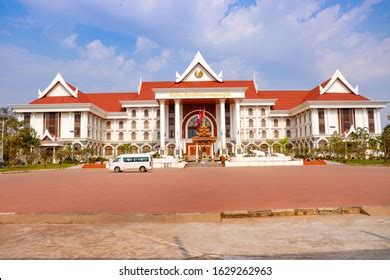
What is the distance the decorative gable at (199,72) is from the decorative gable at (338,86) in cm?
1494

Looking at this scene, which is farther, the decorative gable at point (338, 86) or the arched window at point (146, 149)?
the arched window at point (146, 149)

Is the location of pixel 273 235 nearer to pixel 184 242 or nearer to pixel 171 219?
pixel 184 242

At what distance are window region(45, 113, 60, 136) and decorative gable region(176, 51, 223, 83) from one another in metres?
17.1

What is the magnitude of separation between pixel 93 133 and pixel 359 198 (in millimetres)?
41540

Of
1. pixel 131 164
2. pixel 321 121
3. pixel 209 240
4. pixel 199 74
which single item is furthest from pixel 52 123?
pixel 209 240

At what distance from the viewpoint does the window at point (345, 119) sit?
43247 mm

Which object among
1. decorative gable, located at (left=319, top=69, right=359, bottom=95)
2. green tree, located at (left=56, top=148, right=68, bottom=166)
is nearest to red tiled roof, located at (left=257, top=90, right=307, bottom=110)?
decorative gable, located at (left=319, top=69, right=359, bottom=95)

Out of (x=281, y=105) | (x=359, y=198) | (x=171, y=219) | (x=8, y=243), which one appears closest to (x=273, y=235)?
(x=171, y=219)

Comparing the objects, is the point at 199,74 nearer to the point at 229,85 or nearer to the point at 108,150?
the point at 229,85

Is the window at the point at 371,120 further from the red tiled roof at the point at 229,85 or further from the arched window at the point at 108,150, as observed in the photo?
the arched window at the point at 108,150

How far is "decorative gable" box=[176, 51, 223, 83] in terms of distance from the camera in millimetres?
42469

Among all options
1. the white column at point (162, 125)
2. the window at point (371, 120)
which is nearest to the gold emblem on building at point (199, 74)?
the white column at point (162, 125)

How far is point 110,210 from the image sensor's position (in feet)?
22.3

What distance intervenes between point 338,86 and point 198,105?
770 inches
